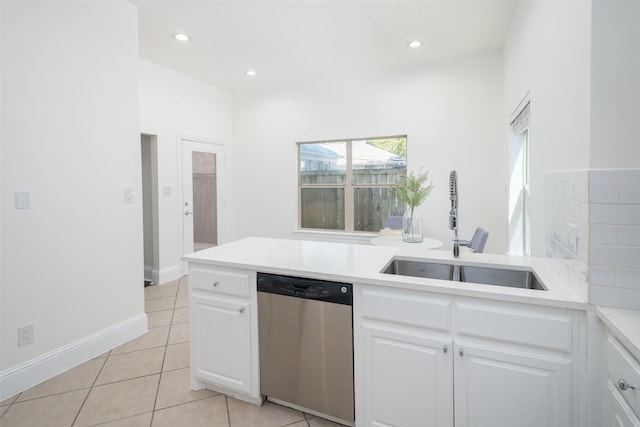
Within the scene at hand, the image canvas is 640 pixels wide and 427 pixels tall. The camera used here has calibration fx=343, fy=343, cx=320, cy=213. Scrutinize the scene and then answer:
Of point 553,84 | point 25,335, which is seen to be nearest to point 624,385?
point 553,84

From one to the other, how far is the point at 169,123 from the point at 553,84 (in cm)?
418

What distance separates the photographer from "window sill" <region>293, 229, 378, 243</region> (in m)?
4.79

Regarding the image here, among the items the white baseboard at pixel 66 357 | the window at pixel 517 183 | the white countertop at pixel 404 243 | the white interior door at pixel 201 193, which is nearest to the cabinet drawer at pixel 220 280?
the white baseboard at pixel 66 357

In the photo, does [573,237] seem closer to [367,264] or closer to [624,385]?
[624,385]

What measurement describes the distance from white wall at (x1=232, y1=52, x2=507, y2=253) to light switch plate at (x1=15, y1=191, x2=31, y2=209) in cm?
340

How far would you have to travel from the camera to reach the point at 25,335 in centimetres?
214

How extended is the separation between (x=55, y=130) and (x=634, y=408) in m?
3.16

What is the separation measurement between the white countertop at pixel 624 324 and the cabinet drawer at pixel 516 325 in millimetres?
123

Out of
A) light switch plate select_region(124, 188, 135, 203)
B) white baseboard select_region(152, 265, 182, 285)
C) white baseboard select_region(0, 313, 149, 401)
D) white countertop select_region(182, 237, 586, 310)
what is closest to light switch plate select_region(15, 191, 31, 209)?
light switch plate select_region(124, 188, 135, 203)

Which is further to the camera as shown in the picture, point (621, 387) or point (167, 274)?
point (167, 274)

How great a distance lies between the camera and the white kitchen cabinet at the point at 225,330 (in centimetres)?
184

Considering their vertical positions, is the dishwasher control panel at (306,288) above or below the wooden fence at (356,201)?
below

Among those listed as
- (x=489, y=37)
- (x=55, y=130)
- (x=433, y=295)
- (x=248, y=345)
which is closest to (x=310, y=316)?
(x=248, y=345)

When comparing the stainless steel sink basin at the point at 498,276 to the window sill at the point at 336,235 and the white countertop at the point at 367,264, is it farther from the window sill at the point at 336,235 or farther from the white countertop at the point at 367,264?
the window sill at the point at 336,235
